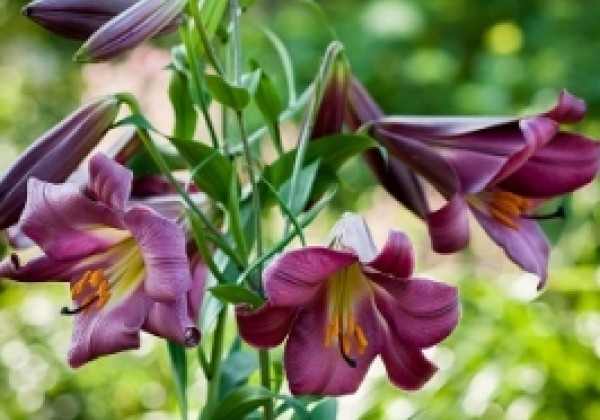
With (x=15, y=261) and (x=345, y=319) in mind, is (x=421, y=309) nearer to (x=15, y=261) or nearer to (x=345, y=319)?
(x=345, y=319)

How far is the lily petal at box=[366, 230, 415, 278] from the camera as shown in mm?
533

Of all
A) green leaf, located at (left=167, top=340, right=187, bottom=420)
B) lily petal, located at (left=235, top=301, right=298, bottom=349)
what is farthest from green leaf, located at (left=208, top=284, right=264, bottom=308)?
green leaf, located at (left=167, top=340, right=187, bottom=420)

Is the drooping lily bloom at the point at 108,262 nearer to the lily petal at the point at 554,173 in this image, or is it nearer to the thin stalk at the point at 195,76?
the thin stalk at the point at 195,76

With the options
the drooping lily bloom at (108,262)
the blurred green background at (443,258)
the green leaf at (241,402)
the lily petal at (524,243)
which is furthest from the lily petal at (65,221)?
the blurred green background at (443,258)

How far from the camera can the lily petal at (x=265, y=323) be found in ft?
1.78

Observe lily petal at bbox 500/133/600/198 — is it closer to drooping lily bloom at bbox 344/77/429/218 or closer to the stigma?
drooping lily bloom at bbox 344/77/429/218

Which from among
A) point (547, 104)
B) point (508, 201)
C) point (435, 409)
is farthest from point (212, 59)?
Answer: point (547, 104)

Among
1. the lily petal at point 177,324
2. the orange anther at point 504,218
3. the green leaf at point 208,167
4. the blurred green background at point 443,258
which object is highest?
the green leaf at point 208,167

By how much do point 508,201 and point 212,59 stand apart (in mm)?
182

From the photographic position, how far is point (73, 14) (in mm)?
587

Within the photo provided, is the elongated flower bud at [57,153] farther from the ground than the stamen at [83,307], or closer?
farther from the ground

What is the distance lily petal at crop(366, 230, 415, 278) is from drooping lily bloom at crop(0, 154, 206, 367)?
0.28 ft

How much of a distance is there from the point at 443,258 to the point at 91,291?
1340 millimetres

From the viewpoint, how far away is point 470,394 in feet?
3.91
